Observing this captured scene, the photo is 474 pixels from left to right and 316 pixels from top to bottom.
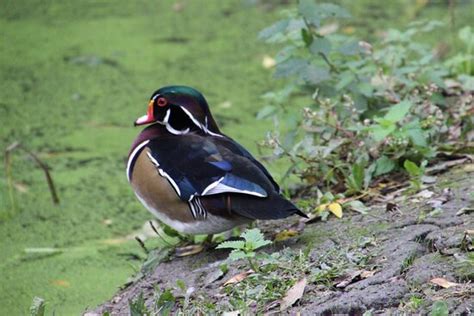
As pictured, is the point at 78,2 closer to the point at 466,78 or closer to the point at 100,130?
the point at 100,130

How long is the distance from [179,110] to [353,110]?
2.44 feet

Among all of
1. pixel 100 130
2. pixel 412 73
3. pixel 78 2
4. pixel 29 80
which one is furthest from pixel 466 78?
pixel 78 2

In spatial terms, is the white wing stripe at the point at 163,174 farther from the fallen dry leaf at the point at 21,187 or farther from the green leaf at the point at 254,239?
the fallen dry leaf at the point at 21,187

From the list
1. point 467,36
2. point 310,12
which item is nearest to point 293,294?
point 310,12

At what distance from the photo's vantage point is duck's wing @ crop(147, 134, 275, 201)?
3.11m

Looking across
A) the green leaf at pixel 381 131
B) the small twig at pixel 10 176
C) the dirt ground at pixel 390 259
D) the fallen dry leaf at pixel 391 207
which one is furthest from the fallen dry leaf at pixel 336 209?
the small twig at pixel 10 176

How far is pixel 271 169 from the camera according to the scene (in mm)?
4523

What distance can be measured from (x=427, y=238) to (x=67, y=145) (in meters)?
2.58

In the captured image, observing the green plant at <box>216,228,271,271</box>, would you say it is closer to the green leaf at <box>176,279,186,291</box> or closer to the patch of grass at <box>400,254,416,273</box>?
the green leaf at <box>176,279,186,291</box>

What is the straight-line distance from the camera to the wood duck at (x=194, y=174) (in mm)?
3096

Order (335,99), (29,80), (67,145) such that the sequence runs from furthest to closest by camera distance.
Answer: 1. (29,80)
2. (67,145)
3. (335,99)

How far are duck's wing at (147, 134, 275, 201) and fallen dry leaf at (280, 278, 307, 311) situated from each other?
0.35 m

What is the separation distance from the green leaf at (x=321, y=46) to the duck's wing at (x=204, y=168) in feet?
2.57

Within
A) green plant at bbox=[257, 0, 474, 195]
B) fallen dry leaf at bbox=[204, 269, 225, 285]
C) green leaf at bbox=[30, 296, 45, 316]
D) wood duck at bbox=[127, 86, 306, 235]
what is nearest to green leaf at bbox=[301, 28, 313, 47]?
green plant at bbox=[257, 0, 474, 195]
